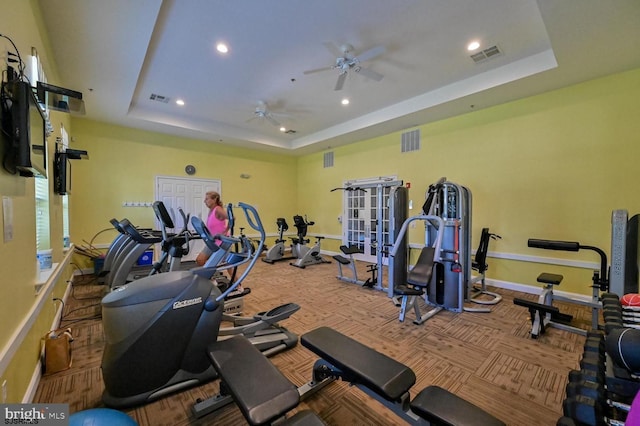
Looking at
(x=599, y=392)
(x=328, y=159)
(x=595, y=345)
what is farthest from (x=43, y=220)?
(x=328, y=159)

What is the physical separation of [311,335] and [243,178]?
6.47 m

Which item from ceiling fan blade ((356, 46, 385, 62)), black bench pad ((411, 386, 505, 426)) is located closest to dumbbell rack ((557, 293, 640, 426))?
black bench pad ((411, 386, 505, 426))

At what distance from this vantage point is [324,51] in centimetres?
349

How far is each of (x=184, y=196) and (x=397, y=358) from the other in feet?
20.4

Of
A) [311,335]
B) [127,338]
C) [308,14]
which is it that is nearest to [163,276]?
[127,338]

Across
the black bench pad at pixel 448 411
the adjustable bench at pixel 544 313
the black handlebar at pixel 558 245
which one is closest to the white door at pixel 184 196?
the black bench pad at pixel 448 411

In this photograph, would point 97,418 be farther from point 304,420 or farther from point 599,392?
point 599,392

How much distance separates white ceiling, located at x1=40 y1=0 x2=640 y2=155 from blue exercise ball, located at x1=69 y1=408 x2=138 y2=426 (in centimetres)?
316

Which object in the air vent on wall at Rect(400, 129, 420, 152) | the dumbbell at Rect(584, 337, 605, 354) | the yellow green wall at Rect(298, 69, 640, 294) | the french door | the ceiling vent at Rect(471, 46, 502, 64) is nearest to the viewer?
the dumbbell at Rect(584, 337, 605, 354)

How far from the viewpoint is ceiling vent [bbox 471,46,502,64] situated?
3454 millimetres

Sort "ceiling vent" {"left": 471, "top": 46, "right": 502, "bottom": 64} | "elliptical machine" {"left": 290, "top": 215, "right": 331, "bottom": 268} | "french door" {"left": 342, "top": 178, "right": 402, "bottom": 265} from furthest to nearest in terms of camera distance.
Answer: "french door" {"left": 342, "top": 178, "right": 402, "bottom": 265}
"elliptical machine" {"left": 290, "top": 215, "right": 331, "bottom": 268}
"ceiling vent" {"left": 471, "top": 46, "right": 502, "bottom": 64}

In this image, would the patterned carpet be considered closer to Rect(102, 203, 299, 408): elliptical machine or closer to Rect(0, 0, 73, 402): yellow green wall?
Rect(102, 203, 299, 408): elliptical machine

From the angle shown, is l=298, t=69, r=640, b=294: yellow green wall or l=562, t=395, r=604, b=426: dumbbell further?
l=298, t=69, r=640, b=294: yellow green wall

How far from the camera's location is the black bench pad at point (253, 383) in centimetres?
118
